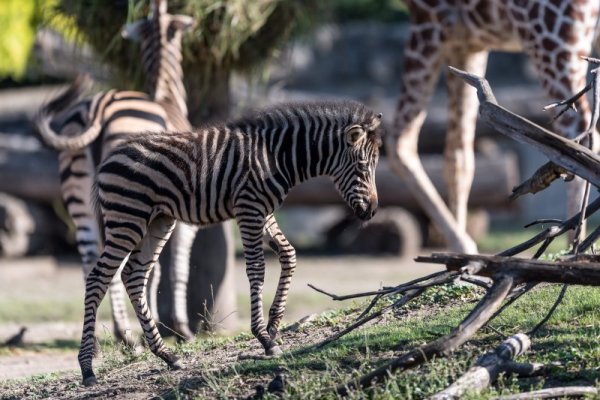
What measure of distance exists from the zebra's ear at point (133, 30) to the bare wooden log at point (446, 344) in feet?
17.2

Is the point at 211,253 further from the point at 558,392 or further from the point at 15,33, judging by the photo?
the point at 15,33

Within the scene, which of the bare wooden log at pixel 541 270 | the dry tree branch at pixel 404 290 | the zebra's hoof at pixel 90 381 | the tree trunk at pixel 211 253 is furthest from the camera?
the tree trunk at pixel 211 253

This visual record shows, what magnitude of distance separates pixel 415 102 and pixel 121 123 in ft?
10.2

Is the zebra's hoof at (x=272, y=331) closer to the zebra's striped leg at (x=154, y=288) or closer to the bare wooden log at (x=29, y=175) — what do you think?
the zebra's striped leg at (x=154, y=288)

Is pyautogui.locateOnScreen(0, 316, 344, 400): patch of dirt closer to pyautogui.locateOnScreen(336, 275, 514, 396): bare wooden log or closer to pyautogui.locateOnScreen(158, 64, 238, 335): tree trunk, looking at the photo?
pyautogui.locateOnScreen(336, 275, 514, 396): bare wooden log

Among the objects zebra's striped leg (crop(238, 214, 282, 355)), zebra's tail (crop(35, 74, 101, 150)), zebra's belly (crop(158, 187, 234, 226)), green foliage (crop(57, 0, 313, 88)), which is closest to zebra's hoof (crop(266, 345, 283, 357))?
zebra's striped leg (crop(238, 214, 282, 355))

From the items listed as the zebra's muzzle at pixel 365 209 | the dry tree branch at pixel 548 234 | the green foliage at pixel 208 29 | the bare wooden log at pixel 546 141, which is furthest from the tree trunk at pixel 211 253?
the bare wooden log at pixel 546 141

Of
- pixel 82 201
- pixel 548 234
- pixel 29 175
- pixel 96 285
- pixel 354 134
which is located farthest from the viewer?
pixel 29 175

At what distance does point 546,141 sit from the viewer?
5.68 meters

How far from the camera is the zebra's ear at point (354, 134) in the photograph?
644 centimetres

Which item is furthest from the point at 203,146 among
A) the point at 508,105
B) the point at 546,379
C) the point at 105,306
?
the point at 508,105

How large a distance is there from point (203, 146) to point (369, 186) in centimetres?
103

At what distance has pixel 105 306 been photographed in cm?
1288

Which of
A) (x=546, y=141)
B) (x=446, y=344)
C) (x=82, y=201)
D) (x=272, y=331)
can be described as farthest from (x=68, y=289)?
(x=446, y=344)
